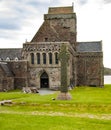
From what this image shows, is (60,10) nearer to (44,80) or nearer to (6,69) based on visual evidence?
(44,80)

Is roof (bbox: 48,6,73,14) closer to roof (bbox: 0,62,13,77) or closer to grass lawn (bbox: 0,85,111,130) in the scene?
roof (bbox: 0,62,13,77)

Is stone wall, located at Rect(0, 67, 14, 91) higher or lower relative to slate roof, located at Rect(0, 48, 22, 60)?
lower

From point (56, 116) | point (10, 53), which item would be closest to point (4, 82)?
point (10, 53)

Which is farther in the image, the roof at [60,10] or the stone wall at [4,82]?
the roof at [60,10]

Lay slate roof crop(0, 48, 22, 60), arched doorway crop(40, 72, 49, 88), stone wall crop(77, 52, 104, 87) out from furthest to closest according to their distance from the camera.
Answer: slate roof crop(0, 48, 22, 60) → stone wall crop(77, 52, 104, 87) → arched doorway crop(40, 72, 49, 88)

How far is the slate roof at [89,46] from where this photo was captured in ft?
302

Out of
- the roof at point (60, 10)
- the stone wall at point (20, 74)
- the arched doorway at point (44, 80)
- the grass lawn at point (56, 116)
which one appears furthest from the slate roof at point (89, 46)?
the grass lawn at point (56, 116)

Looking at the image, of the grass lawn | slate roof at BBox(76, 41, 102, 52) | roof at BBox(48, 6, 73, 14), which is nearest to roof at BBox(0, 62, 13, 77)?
slate roof at BBox(76, 41, 102, 52)

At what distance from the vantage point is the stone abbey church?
238ft

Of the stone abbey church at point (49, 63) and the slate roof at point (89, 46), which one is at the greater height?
the slate roof at point (89, 46)

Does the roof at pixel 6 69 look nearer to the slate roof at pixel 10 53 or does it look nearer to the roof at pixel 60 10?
the slate roof at pixel 10 53

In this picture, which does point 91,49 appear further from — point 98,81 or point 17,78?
point 17,78

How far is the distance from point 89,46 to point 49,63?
24.2 metres

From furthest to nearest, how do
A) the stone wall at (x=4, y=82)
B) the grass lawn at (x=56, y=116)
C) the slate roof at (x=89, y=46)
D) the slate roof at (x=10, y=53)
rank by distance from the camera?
1. the slate roof at (x=89, y=46)
2. the slate roof at (x=10, y=53)
3. the stone wall at (x=4, y=82)
4. the grass lawn at (x=56, y=116)
